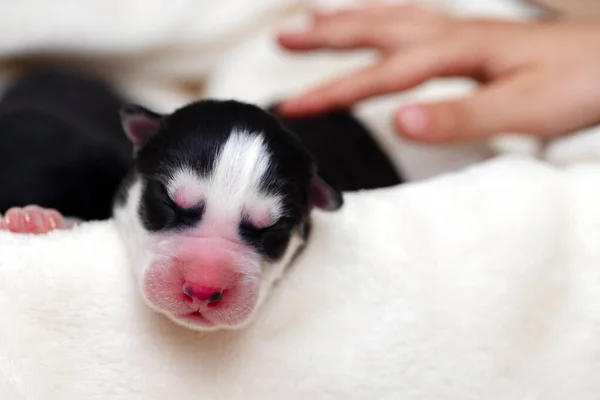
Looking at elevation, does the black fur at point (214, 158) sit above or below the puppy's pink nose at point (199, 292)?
above

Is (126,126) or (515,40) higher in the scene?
(126,126)

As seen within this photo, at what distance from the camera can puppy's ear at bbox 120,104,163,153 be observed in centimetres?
109

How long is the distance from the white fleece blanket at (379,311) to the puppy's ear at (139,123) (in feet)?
0.55

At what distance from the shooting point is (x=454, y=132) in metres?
1.47

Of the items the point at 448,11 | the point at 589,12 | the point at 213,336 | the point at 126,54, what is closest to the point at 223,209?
the point at 213,336

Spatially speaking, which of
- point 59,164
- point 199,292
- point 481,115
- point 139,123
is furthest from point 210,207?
point 481,115

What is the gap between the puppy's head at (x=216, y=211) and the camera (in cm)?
89

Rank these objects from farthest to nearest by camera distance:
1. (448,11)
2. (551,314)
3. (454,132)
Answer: (448,11), (454,132), (551,314)

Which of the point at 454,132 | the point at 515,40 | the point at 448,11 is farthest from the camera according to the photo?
the point at 448,11

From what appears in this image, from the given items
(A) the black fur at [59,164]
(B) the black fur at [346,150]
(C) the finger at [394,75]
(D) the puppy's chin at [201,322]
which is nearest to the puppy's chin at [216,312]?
(D) the puppy's chin at [201,322]

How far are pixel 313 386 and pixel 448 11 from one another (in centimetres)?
165

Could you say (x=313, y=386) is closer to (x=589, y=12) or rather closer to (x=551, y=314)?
(x=551, y=314)

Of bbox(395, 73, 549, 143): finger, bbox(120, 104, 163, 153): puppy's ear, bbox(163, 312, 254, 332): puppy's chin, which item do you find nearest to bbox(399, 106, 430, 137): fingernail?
bbox(395, 73, 549, 143): finger

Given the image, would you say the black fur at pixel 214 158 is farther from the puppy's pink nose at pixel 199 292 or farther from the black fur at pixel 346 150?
the black fur at pixel 346 150
